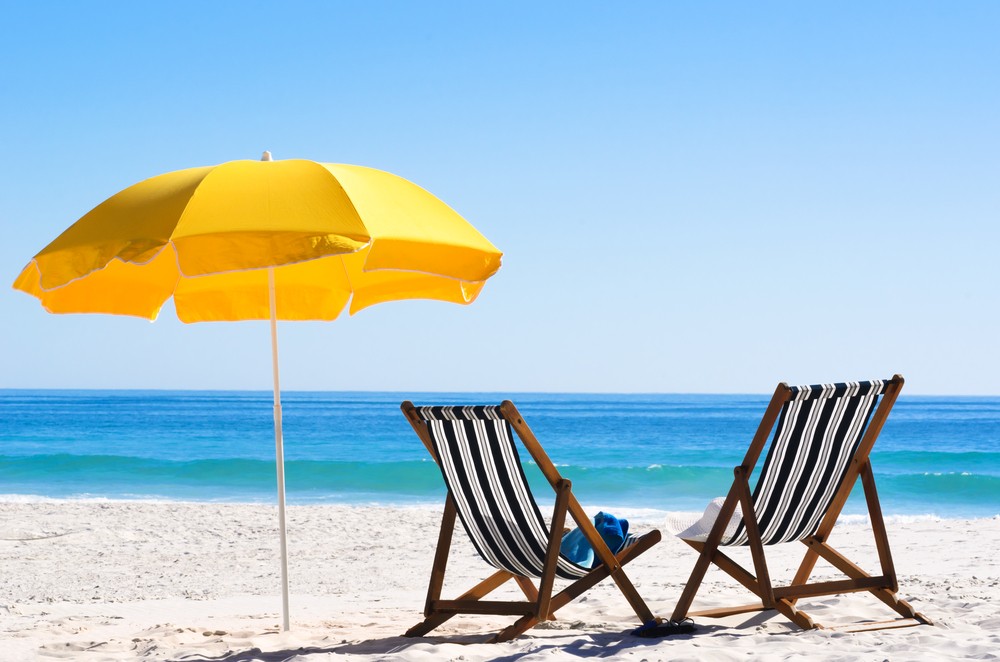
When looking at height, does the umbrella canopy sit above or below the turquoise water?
above

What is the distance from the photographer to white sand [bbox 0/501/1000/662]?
3.49 m

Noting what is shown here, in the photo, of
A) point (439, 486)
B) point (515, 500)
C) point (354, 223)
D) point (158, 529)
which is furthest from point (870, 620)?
point (439, 486)

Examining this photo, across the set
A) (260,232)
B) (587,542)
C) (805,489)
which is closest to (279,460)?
(260,232)

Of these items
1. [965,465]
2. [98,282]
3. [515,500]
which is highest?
[98,282]

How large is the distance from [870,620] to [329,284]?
2880 millimetres

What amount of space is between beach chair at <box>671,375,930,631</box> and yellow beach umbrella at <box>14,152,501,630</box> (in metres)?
1.28

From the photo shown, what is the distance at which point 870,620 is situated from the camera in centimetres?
388

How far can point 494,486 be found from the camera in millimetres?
Answer: 3643

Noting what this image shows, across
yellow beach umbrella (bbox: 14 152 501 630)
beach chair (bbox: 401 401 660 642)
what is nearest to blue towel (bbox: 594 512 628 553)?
beach chair (bbox: 401 401 660 642)

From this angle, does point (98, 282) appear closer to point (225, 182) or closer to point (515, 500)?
point (225, 182)

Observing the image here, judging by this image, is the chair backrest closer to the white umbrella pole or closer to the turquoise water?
the white umbrella pole

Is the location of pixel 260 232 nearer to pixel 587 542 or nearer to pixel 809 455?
pixel 587 542

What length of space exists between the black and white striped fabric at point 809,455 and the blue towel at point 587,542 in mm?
446

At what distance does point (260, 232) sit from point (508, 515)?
1.42 m
